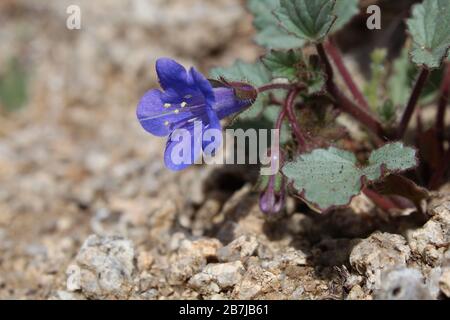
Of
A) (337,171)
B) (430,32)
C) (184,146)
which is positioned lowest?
(337,171)

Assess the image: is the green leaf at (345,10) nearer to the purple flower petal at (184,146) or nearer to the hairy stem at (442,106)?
the hairy stem at (442,106)

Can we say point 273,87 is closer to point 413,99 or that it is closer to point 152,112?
point 152,112

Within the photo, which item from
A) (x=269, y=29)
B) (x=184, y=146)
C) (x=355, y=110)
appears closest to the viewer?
(x=184, y=146)

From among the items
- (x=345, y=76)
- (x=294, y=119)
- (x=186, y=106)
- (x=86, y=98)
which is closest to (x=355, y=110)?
(x=345, y=76)

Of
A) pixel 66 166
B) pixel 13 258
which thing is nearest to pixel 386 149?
pixel 13 258

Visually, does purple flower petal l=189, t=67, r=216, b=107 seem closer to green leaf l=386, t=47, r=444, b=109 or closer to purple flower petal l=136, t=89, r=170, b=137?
purple flower petal l=136, t=89, r=170, b=137

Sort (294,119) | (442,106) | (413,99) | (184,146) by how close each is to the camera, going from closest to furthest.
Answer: (184,146), (294,119), (413,99), (442,106)

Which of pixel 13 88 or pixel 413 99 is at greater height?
pixel 13 88

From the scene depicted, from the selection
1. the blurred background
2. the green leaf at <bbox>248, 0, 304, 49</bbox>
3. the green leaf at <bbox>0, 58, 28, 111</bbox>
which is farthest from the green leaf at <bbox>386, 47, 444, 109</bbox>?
the green leaf at <bbox>0, 58, 28, 111</bbox>
